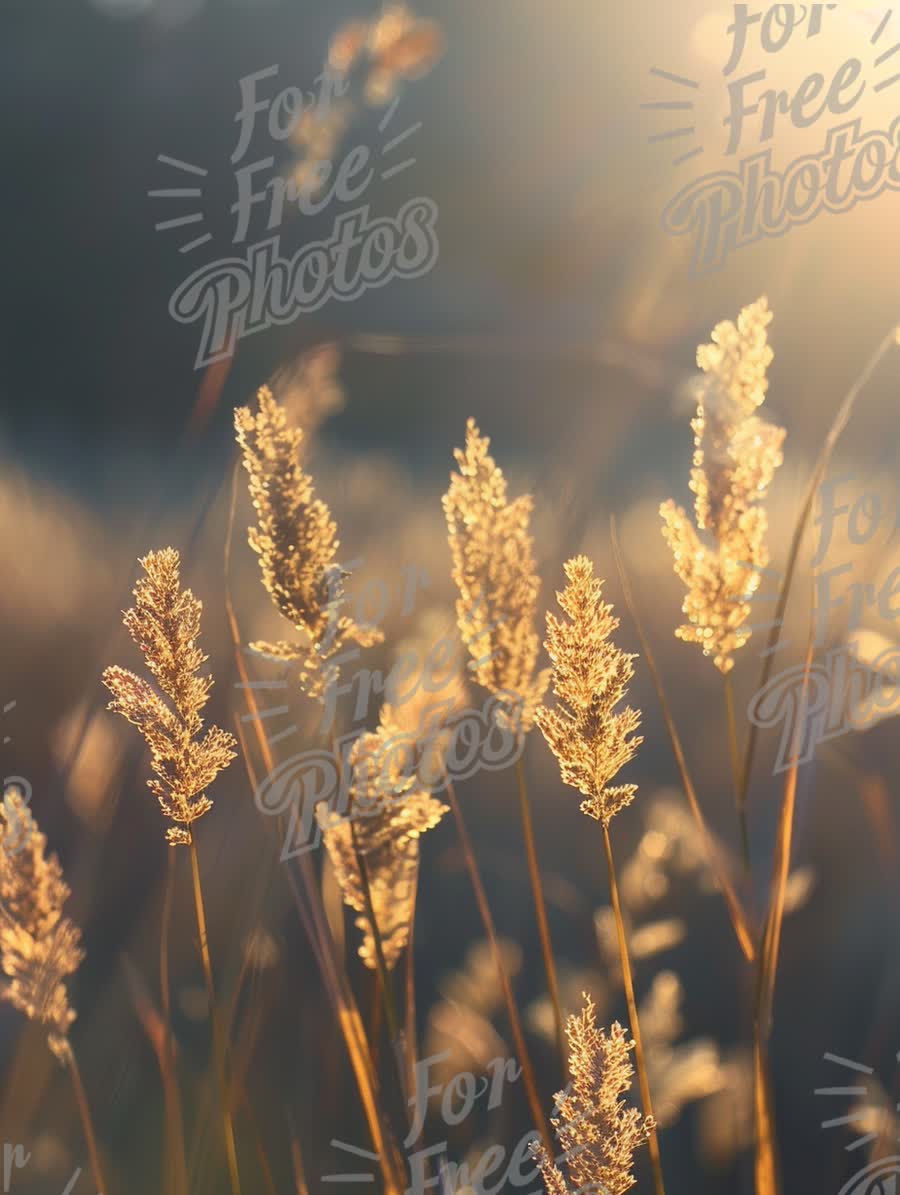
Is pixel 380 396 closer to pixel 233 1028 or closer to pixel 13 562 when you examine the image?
pixel 13 562

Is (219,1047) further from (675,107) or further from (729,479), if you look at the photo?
(675,107)

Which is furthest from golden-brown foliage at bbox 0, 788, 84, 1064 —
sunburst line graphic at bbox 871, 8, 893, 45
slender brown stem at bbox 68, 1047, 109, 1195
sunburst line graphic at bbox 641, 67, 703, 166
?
sunburst line graphic at bbox 871, 8, 893, 45

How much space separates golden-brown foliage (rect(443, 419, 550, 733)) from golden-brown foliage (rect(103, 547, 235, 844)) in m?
0.23

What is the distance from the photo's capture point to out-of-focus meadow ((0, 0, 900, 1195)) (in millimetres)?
819

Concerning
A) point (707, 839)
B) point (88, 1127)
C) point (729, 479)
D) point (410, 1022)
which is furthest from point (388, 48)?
point (88, 1127)

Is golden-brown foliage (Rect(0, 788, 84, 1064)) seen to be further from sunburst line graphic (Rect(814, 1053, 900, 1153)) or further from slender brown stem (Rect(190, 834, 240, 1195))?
sunburst line graphic (Rect(814, 1053, 900, 1153))

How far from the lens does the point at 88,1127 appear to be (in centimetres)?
76

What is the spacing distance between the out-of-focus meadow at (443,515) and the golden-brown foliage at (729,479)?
0.65ft

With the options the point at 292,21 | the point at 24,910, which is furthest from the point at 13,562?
the point at 292,21

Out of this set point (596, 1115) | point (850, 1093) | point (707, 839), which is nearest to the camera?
point (596, 1115)

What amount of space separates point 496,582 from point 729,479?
0.20m

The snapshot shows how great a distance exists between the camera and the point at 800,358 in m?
0.89

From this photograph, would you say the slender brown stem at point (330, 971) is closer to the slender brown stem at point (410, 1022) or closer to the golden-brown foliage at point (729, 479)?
the slender brown stem at point (410, 1022)

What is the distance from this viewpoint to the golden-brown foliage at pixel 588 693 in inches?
24.6
